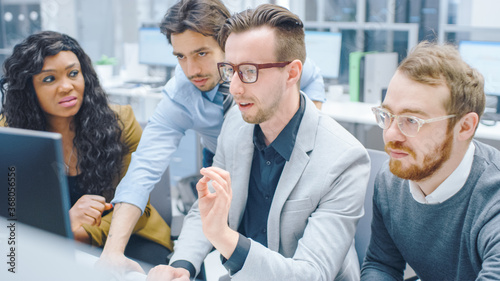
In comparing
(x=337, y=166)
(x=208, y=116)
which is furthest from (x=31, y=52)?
(x=337, y=166)

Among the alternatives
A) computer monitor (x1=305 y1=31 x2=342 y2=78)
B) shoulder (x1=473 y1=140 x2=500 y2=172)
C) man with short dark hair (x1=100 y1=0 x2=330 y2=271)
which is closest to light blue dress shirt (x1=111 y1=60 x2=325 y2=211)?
man with short dark hair (x1=100 y1=0 x2=330 y2=271)

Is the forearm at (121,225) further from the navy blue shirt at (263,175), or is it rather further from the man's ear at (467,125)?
the man's ear at (467,125)

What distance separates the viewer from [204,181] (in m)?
1.05

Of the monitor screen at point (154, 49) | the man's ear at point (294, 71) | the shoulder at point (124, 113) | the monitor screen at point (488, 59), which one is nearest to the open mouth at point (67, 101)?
the shoulder at point (124, 113)

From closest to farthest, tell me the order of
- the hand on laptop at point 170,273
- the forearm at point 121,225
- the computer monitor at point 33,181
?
the computer monitor at point 33,181 < the hand on laptop at point 170,273 < the forearm at point 121,225

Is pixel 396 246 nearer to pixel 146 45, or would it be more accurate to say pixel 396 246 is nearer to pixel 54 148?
pixel 54 148

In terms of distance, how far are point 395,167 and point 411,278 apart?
0.47 m

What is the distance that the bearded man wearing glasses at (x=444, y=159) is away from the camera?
42.1 inches

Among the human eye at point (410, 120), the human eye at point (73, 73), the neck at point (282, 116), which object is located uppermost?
the human eye at point (73, 73)

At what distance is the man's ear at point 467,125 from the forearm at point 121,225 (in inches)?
37.7

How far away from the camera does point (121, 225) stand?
1.53 m

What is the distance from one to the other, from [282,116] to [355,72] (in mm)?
2428

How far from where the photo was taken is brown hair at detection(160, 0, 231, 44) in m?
1.58

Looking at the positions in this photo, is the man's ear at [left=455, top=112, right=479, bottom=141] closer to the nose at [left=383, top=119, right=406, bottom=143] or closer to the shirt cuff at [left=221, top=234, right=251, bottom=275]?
the nose at [left=383, top=119, right=406, bottom=143]
